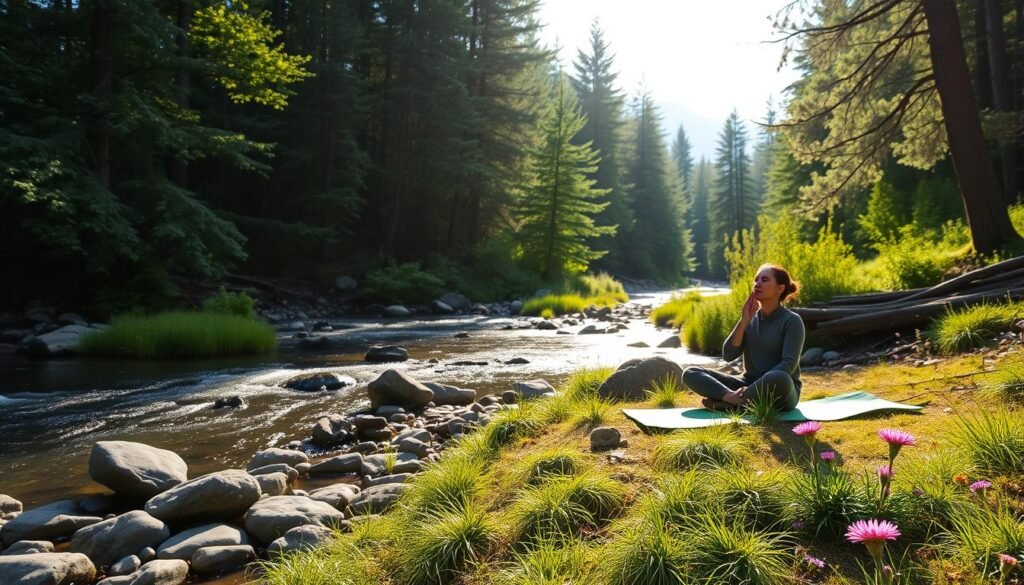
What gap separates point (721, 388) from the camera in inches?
165

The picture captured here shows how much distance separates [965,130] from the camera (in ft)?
27.7

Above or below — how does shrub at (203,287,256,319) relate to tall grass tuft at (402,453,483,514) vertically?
above

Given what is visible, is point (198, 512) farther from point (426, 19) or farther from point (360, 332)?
point (426, 19)

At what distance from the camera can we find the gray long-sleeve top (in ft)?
13.3

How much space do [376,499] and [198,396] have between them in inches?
188

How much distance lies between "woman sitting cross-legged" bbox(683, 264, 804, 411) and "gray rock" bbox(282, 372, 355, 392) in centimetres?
544

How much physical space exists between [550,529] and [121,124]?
1376 cm

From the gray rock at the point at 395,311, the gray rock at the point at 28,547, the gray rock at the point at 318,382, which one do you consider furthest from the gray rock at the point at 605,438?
the gray rock at the point at 395,311

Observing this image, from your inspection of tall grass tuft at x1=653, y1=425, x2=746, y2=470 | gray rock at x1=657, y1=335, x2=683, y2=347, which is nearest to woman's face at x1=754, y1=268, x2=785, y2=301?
tall grass tuft at x1=653, y1=425, x2=746, y2=470

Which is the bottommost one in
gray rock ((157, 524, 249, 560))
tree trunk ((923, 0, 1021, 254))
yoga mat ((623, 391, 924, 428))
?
gray rock ((157, 524, 249, 560))

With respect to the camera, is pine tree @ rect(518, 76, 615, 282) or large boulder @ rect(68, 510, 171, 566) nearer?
large boulder @ rect(68, 510, 171, 566)

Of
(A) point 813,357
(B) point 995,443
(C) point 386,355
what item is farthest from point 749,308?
(C) point 386,355

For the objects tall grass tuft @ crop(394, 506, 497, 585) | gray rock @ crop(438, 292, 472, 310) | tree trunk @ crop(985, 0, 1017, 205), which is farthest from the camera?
gray rock @ crop(438, 292, 472, 310)

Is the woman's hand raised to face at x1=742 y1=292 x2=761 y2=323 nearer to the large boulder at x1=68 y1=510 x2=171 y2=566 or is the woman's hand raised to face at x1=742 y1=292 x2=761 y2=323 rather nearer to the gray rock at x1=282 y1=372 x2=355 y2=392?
the large boulder at x1=68 y1=510 x2=171 y2=566
